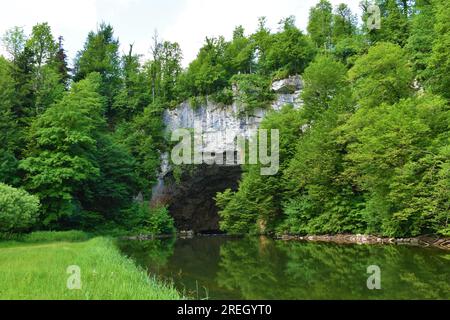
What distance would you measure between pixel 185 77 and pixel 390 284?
132ft

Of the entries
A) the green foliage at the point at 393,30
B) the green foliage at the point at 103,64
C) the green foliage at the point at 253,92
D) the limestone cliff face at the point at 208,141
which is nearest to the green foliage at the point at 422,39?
the green foliage at the point at 393,30

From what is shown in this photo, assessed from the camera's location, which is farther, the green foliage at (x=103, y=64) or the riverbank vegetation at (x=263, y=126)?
the green foliage at (x=103, y=64)

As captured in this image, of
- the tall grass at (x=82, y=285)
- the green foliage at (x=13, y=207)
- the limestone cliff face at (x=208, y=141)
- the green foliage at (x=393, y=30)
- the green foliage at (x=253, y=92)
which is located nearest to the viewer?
the tall grass at (x=82, y=285)

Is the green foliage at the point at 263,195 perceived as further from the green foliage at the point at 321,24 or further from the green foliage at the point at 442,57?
the green foliage at the point at 321,24

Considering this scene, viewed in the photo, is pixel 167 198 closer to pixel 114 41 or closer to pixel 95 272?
pixel 114 41

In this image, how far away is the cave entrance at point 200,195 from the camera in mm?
46094

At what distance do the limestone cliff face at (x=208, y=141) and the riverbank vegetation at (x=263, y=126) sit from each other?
1.11 meters

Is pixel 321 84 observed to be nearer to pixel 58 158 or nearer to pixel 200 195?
pixel 200 195

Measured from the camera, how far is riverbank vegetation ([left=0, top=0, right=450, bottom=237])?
22.9 m

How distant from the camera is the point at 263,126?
38562 mm

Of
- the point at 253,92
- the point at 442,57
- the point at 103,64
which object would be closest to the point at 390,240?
Result: the point at 442,57

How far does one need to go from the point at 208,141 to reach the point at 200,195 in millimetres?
7594

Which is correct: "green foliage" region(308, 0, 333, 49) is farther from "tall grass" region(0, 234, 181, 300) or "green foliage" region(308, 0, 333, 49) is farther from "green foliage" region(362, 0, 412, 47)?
"tall grass" region(0, 234, 181, 300)

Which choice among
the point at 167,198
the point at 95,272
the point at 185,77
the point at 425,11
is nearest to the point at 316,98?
the point at 425,11
